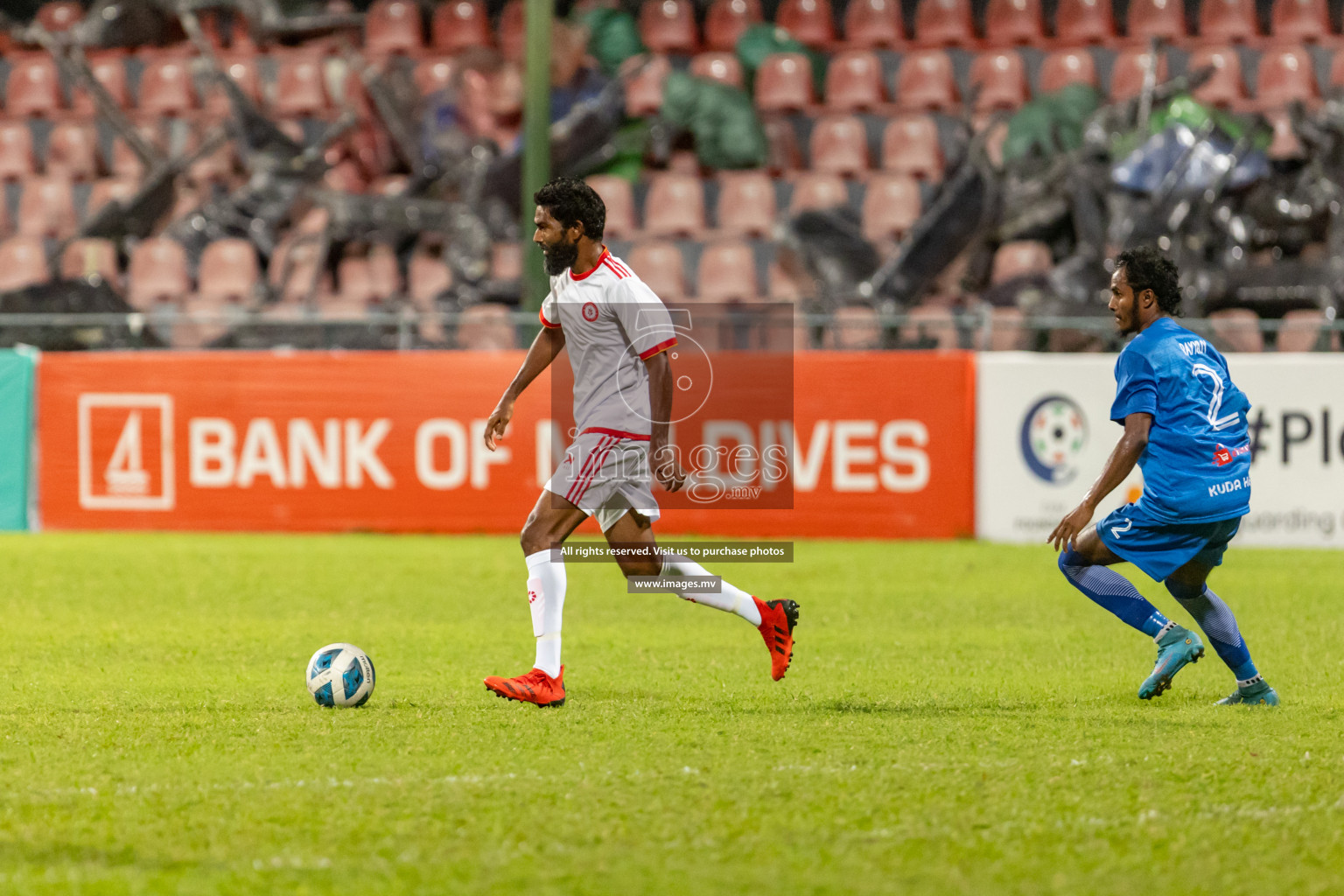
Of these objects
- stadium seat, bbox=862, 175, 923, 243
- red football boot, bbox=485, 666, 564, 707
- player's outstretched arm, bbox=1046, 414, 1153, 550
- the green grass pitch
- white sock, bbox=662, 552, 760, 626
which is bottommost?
the green grass pitch

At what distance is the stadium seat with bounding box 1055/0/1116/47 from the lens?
20.8 metres

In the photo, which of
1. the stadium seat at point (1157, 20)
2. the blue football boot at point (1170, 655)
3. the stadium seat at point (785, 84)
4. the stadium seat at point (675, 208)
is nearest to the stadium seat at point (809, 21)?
the stadium seat at point (785, 84)

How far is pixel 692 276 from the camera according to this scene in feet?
61.0

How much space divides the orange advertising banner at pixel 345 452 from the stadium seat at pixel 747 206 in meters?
5.60

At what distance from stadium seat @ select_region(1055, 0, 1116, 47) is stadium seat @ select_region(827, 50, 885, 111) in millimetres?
2574

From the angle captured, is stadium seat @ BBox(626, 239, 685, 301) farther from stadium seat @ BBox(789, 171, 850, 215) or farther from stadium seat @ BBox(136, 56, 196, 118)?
stadium seat @ BBox(136, 56, 196, 118)

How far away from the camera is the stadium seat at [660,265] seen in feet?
58.2

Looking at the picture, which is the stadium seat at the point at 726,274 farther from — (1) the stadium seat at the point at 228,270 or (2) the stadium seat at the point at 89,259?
(2) the stadium seat at the point at 89,259

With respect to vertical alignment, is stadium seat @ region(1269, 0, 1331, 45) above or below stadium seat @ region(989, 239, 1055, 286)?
above

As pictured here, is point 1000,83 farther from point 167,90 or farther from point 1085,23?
point 167,90

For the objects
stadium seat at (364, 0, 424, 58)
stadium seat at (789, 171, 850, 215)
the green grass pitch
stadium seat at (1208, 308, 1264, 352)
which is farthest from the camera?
stadium seat at (364, 0, 424, 58)

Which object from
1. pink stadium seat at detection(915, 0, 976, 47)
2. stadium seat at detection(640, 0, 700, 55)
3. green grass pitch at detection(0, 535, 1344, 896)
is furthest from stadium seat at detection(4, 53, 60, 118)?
green grass pitch at detection(0, 535, 1344, 896)

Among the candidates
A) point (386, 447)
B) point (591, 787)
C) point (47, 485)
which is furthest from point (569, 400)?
point (591, 787)

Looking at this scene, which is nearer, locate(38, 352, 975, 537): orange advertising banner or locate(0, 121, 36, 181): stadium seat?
locate(38, 352, 975, 537): orange advertising banner
